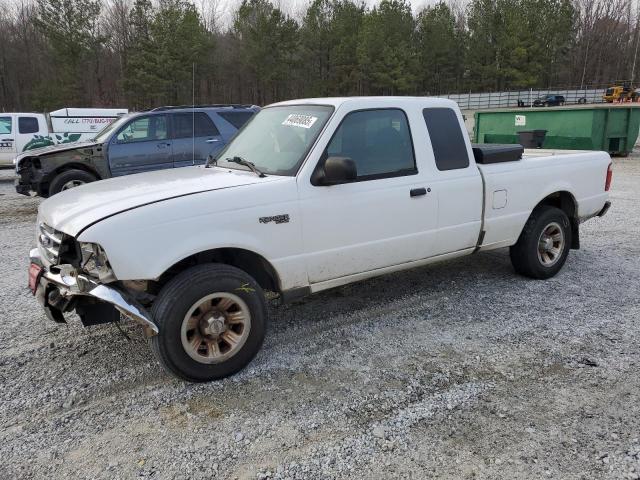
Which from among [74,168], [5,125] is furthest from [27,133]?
[74,168]

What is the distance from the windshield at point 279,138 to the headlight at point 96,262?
1377mm

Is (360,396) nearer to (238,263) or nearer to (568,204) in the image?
(238,263)

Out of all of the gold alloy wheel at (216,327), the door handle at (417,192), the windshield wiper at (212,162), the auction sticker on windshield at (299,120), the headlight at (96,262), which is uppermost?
the auction sticker on windshield at (299,120)

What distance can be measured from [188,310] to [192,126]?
7.63 metres

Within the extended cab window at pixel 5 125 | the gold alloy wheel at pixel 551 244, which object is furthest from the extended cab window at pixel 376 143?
the extended cab window at pixel 5 125

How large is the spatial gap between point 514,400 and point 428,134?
2.30 m

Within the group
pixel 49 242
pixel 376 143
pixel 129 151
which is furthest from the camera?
pixel 129 151

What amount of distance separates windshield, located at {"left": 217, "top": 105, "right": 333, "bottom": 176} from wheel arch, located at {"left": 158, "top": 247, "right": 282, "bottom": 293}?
667 mm

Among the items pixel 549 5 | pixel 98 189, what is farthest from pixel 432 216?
pixel 549 5

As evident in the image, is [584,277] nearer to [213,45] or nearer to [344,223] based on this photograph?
[344,223]

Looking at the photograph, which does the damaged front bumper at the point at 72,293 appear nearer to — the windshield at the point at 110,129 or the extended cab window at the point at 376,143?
the extended cab window at the point at 376,143

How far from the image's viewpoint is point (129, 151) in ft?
32.5

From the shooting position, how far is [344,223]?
155 inches

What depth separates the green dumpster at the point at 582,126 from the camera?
52.7 feet
